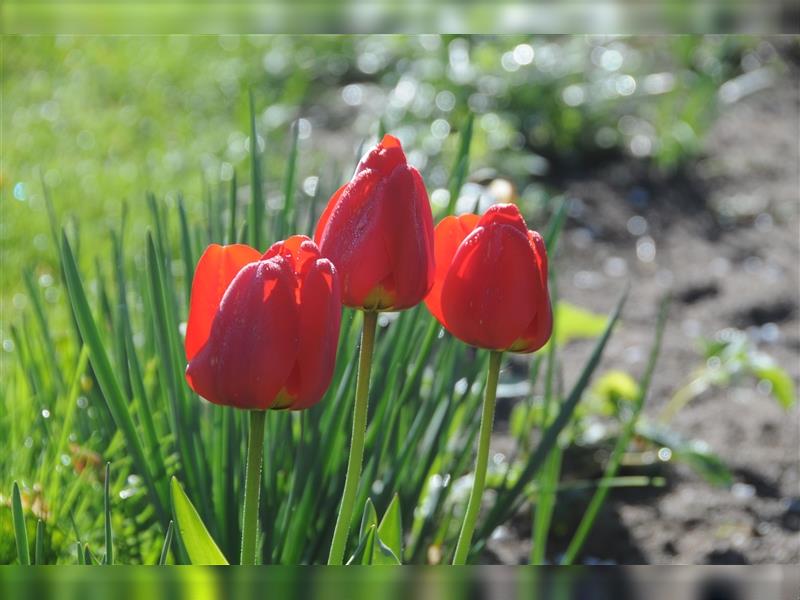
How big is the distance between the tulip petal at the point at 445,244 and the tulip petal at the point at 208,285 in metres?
0.16

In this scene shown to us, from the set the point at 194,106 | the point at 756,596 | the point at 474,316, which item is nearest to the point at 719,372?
the point at 474,316

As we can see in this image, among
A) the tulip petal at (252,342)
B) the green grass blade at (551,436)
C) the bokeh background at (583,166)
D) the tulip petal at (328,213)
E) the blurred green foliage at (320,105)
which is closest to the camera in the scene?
the tulip petal at (252,342)

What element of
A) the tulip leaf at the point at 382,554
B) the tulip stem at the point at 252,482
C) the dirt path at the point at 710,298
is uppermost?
the tulip stem at the point at 252,482

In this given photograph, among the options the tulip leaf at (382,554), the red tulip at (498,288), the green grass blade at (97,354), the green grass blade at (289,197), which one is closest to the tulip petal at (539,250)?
the red tulip at (498,288)

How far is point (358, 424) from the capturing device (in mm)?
803

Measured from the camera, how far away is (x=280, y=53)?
3.66 m

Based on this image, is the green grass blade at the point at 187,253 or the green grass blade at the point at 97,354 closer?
the green grass blade at the point at 97,354

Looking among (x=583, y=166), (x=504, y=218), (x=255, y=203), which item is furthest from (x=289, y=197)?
(x=583, y=166)

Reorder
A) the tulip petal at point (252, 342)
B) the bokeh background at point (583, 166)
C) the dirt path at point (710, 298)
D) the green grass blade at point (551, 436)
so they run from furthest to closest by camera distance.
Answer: the bokeh background at point (583, 166) → the dirt path at point (710, 298) → the green grass blade at point (551, 436) → the tulip petal at point (252, 342)

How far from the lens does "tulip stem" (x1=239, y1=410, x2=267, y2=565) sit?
0.73 metres

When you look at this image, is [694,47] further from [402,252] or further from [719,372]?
[402,252]

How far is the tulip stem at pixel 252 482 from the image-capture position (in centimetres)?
73

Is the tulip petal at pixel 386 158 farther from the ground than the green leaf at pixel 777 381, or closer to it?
farther from the ground

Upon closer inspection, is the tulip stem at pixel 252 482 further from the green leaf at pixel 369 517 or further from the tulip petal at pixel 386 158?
the tulip petal at pixel 386 158
